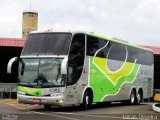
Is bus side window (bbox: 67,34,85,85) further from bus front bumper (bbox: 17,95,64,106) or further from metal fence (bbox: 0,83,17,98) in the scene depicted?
metal fence (bbox: 0,83,17,98)

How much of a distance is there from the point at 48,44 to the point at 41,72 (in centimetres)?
124

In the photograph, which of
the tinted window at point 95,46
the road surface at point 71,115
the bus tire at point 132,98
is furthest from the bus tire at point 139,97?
the road surface at point 71,115

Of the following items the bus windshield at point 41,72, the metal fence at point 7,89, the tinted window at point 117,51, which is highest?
the tinted window at point 117,51

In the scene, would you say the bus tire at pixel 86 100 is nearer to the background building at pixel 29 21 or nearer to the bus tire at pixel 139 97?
the bus tire at pixel 139 97

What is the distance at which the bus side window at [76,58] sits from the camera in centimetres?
1919

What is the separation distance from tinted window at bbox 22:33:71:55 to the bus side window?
352 millimetres

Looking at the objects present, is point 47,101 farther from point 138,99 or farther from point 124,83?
point 138,99

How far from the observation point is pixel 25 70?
Result: 63.8 ft

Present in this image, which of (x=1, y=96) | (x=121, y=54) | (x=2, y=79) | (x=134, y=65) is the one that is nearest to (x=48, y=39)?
(x=121, y=54)

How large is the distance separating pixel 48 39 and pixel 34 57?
0.99 m

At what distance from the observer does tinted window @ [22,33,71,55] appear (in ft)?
62.4

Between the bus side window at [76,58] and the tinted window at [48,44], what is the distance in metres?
0.35

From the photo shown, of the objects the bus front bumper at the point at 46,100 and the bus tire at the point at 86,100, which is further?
the bus tire at the point at 86,100

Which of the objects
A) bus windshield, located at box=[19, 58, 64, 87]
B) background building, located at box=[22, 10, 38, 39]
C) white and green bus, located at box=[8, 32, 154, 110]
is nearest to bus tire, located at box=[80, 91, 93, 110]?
white and green bus, located at box=[8, 32, 154, 110]
